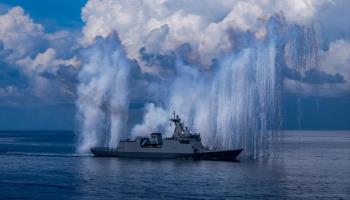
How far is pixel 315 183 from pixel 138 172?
39.5 m

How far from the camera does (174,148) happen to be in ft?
511

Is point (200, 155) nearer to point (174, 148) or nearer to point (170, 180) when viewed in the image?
point (174, 148)

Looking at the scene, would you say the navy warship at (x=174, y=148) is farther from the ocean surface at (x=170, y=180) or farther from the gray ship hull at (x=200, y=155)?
the ocean surface at (x=170, y=180)

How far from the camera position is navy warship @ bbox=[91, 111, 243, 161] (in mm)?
153000

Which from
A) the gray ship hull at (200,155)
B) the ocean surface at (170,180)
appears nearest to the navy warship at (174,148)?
the gray ship hull at (200,155)

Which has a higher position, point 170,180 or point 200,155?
point 200,155

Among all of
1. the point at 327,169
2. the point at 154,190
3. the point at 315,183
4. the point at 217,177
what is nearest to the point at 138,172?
the point at 217,177

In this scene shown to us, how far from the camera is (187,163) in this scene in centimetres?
14425

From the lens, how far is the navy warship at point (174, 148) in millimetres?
153000

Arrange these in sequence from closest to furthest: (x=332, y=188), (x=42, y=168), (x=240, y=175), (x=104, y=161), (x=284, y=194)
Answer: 1. (x=284, y=194)
2. (x=332, y=188)
3. (x=240, y=175)
4. (x=42, y=168)
5. (x=104, y=161)

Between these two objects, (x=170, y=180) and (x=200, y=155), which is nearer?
(x=170, y=180)

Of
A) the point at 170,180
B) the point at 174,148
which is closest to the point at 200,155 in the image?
the point at 174,148

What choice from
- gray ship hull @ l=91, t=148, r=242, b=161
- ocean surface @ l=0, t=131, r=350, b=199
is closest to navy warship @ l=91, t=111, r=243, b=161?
gray ship hull @ l=91, t=148, r=242, b=161

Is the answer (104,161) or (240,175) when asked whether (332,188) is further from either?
(104,161)
